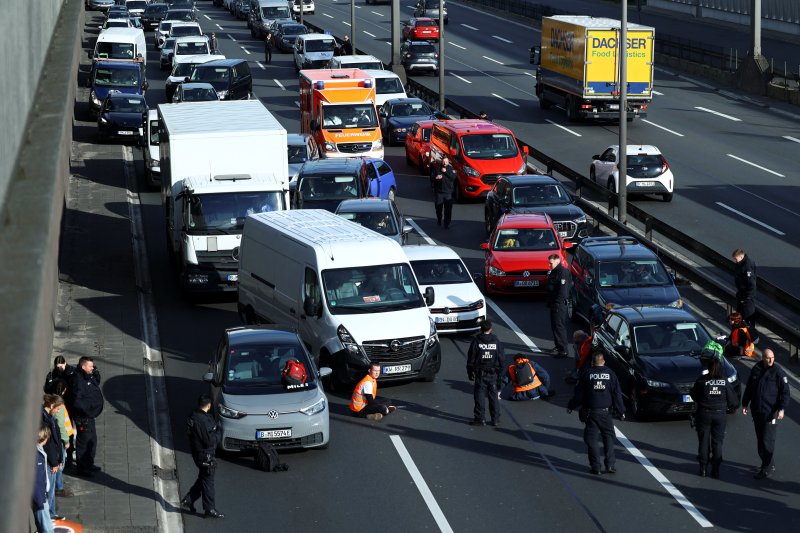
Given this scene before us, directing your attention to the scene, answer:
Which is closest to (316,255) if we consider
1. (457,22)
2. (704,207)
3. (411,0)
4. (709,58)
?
(704,207)

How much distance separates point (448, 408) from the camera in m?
19.6

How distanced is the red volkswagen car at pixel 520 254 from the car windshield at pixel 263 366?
884 centimetres

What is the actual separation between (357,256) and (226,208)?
5.86m

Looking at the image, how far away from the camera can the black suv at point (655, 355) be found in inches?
731

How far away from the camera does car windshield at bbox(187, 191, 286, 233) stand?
25938 mm

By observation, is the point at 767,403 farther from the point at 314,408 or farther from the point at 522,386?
the point at 314,408

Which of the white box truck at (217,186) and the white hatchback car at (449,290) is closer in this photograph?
the white hatchback car at (449,290)

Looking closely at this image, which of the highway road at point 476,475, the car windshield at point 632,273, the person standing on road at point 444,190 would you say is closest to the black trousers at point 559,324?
the highway road at point 476,475

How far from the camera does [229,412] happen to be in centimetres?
1712

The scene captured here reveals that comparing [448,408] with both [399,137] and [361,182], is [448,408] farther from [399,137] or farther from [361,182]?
[399,137]

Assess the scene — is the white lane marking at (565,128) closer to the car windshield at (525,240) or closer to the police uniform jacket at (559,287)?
the car windshield at (525,240)

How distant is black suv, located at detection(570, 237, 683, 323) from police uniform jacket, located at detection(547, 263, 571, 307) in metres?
1.01

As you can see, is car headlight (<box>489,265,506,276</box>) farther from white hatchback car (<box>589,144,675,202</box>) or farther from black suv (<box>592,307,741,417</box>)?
white hatchback car (<box>589,144,675,202</box>)

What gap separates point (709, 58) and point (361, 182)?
34842 millimetres
